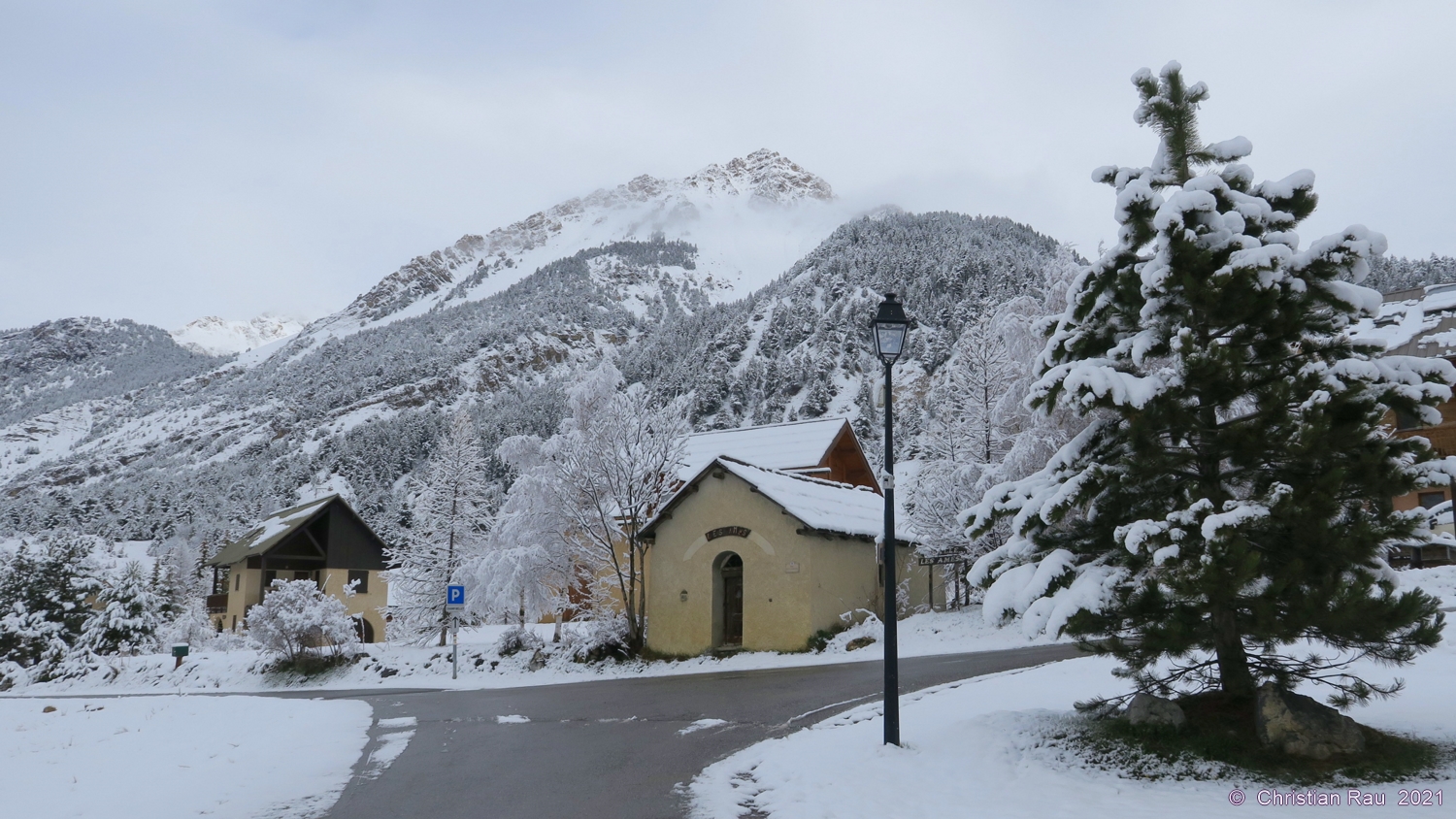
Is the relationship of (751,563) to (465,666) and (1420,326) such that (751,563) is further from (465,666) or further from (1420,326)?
(1420,326)

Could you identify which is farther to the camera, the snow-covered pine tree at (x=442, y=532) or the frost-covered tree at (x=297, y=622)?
the snow-covered pine tree at (x=442, y=532)

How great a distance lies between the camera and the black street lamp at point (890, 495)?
9656mm

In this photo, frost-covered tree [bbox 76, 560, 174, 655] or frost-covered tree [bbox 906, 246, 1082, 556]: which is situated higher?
frost-covered tree [bbox 906, 246, 1082, 556]

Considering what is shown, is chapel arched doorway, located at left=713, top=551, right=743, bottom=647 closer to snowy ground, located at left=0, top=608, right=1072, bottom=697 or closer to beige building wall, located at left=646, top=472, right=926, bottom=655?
beige building wall, located at left=646, top=472, right=926, bottom=655

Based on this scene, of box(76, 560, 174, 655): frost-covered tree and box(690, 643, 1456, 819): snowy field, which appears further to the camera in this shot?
box(76, 560, 174, 655): frost-covered tree

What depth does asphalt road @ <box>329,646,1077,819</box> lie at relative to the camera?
8.63 meters

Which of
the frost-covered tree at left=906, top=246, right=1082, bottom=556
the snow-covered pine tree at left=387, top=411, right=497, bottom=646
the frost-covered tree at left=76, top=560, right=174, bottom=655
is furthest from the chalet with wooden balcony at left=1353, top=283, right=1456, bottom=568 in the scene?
the frost-covered tree at left=76, top=560, right=174, bottom=655

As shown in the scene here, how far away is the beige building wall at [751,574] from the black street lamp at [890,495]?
13.5m

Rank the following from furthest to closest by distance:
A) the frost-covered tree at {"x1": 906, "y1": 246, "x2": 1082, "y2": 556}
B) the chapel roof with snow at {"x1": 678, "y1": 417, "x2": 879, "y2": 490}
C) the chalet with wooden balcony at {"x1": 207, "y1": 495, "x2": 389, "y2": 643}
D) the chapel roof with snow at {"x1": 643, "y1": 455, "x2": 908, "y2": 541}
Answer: the chalet with wooden balcony at {"x1": 207, "y1": 495, "x2": 389, "y2": 643} < the chapel roof with snow at {"x1": 678, "y1": 417, "x2": 879, "y2": 490} < the frost-covered tree at {"x1": 906, "y1": 246, "x2": 1082, "y2": 556} < the chapel roof with snow at {"x1": 643, "y1": 455, "x2": 908, "y2": 541}

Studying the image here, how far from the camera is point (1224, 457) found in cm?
862

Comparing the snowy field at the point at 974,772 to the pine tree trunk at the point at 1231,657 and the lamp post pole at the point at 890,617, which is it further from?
the pine tree trunk at the point at 1231,657

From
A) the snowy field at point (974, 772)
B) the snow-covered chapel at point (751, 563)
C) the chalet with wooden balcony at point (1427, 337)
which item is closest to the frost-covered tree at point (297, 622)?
the snow-covered chapel at point (751, 563)

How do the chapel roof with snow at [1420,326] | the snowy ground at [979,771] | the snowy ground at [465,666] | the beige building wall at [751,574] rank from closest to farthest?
the snowy ground at [979,771] → the snowy ground at [465,666] → the beige building wall at [751,574] → the chapel roof with snow at [1420,326]

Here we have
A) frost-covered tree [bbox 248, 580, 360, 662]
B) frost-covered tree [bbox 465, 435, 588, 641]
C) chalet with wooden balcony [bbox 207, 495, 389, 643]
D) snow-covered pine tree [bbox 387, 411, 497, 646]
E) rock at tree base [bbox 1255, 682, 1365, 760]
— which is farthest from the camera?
chalet with wooden balcony [bbox 207, 495, 389, 643]
